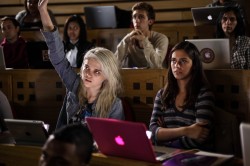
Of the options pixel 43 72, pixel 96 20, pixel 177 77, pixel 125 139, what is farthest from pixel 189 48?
pixel 96 20

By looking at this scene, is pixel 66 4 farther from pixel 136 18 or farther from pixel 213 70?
pixel 213 70

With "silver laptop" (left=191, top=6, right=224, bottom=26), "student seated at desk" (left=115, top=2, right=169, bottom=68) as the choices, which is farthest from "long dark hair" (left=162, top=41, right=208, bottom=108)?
"silver laptop" (left=191, top=6, right=224, bottom=26)

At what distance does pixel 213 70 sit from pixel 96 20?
2.23m

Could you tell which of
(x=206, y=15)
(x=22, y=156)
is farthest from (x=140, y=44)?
(x=22, y=156)

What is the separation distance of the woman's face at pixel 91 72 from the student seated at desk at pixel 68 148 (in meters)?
0.93

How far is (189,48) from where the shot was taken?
2.46 metres

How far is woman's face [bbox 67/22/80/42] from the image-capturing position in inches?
164

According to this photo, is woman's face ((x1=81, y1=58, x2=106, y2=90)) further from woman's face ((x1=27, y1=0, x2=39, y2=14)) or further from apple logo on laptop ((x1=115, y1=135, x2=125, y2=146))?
woman's face ((x1=27, y1=0, x2=39, y2=14))

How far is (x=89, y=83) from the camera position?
2480 millimetres

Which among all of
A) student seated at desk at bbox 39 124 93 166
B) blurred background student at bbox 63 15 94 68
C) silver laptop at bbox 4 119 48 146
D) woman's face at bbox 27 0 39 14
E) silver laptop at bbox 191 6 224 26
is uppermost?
woman's face at bbox 27 0 39 14

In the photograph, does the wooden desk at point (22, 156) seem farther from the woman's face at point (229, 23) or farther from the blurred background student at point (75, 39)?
the woman's face at point (229, 23)

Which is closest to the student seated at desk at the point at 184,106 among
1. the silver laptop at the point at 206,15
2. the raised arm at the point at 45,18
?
the raised arm at the point at 45,18

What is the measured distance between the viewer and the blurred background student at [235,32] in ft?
11.2

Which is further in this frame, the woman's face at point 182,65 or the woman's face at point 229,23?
the woman's face at point 229,23
